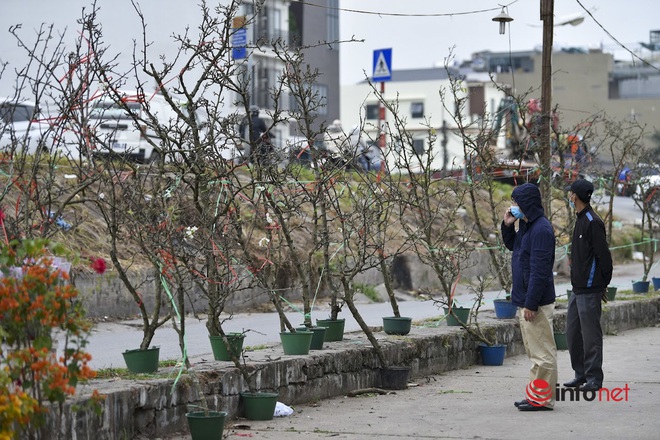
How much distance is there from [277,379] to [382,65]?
47.7 feet

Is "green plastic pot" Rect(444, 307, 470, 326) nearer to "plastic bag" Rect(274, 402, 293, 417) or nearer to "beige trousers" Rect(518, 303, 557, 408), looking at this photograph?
"beige trousers" Rect(518, 303, 557, 408)

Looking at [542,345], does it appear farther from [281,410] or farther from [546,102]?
[546,102]

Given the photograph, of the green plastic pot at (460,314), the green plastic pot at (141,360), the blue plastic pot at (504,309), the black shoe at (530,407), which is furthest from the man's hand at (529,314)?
the blue plastic pot at (504,309)

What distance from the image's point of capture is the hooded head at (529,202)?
9.07 m

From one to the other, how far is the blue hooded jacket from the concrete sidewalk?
2.99 feet

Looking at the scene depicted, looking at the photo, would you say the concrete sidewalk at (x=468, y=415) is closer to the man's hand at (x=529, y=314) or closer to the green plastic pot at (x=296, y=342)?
the green plastic pot at (x=296, y=342)

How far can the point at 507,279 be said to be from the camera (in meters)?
13.9

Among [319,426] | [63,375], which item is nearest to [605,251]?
[319,426]

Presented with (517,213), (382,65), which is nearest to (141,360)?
(517,213)

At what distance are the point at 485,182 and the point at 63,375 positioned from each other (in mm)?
8527

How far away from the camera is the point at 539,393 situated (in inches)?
347

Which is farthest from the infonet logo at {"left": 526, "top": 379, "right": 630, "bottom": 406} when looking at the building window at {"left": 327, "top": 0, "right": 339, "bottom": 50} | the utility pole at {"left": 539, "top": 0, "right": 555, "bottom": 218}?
the building window at {"left": 327, "top": 0, "right": 339, "bottom": 50}

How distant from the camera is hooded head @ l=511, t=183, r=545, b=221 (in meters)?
9.07

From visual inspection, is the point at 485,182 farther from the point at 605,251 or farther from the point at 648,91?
the point at 648,91
